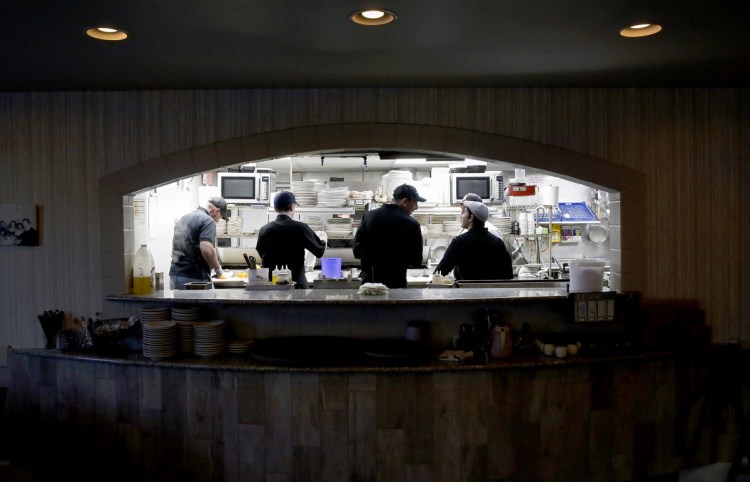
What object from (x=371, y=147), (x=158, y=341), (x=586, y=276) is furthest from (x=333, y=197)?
(x=586, y=276)

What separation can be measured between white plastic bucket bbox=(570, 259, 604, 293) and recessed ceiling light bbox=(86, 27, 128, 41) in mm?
2864

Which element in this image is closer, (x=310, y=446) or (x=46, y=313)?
(x=310, y=446)

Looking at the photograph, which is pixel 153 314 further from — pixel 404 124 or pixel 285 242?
pixel 404 124

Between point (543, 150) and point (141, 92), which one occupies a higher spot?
point (141, 92)

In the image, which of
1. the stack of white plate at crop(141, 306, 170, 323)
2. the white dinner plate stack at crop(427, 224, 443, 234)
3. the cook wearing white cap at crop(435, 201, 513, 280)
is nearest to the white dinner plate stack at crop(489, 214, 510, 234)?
the white dinner plate stack at crop(427, 224, 443, 234)

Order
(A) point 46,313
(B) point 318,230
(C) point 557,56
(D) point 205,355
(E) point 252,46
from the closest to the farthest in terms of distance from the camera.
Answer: (E) point 252,46
(C) point 557,56
(D) point 205,355
(A) point 46,313
(B) point 318,230

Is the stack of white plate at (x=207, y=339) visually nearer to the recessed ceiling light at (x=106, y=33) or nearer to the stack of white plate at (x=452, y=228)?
the recessed ceiling light at (x=106, y=33)

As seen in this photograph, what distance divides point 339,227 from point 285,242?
2.02 meters

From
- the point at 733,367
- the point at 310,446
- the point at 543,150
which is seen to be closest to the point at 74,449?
the point at 310,446

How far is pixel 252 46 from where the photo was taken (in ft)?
9.52

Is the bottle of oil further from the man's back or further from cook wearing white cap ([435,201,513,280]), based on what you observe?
cook wearing white cap ([435,201,513,280])

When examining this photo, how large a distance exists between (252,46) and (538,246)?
17.2 feet

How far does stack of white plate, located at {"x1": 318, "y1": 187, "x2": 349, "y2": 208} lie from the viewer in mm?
7008

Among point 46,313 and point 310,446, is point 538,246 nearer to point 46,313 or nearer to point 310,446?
point 310,446
